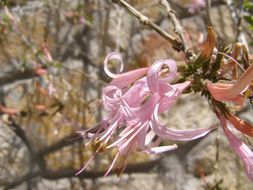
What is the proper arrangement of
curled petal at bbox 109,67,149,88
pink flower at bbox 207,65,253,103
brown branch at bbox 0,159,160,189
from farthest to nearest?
brown branch at bbox 0,159,160,189 → curled petal at bbox 109,67,149,88 → pink flower at bbox 207,65,253,103

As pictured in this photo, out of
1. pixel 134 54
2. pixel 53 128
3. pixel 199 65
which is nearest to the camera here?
pixel 199 65

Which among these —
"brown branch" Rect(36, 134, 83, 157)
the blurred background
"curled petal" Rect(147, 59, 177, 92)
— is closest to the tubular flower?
"curled petal" Rect(147, 59, 177, 92)

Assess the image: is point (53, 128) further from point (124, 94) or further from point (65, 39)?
point (124, 94)

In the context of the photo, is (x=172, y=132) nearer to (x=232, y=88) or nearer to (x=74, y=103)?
(x=232, y=88)

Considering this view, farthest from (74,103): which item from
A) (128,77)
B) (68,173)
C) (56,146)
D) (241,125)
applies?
(241,125)

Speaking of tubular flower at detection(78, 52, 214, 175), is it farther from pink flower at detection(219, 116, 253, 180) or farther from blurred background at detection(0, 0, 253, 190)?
blurred background at detection(0, 0, 253, 190)

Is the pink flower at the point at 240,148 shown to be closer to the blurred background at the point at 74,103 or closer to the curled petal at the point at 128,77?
the curled petal at the point at 128,77

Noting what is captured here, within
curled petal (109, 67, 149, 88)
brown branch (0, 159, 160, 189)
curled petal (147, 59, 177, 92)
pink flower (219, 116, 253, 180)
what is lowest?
brown branch (0, 159, 160, 189)

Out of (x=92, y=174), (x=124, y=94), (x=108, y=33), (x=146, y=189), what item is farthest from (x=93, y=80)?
(x=124, y=94)
